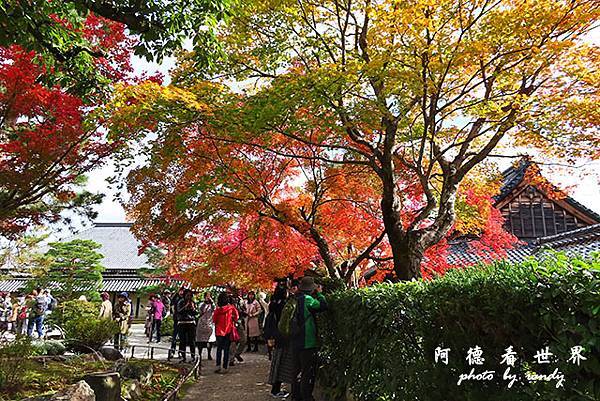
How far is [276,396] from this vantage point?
25.2 feet

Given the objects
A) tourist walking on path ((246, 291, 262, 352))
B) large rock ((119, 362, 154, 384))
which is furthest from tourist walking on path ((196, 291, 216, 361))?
tourist walking on path ((246, 291, 262, 352))

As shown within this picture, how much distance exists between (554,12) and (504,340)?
19.0 feet

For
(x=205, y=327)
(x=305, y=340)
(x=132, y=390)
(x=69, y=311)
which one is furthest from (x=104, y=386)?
(x=69, y=311)

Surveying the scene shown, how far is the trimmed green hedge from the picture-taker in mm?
2146

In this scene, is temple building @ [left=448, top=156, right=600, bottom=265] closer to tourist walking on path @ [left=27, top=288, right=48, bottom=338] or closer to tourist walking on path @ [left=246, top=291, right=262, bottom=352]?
tourist walking on path @ [left=246, top=291, right=262, bottom=352]

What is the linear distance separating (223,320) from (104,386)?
493cm

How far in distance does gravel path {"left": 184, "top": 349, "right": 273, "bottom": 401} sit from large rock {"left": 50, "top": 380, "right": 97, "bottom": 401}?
2.91m

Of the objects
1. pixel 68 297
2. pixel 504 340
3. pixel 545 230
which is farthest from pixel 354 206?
pixel 68 297

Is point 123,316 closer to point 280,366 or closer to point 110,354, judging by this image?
point 110,354

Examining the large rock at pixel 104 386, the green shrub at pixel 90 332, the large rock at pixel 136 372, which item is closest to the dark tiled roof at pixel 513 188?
the green shrub at pixel 90 332

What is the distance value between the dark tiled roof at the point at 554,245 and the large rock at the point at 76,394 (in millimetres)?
8687

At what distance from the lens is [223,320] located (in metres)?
10.2

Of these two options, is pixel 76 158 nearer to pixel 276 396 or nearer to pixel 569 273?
pixel 276 396

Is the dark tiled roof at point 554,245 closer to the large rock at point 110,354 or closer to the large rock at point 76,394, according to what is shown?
the large rock at point 76,394
